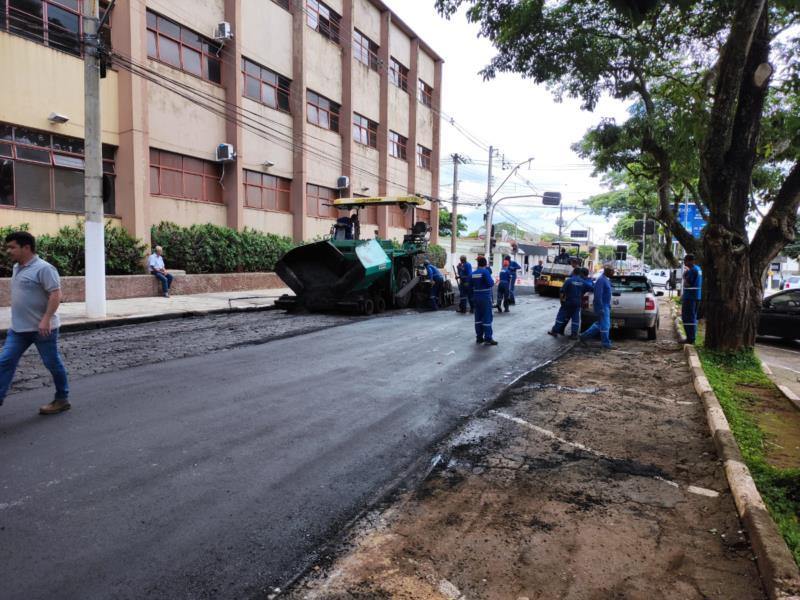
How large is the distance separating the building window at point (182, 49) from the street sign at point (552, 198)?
1952 centimetres

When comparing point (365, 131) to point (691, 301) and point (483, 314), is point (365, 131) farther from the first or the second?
point (691, 301)

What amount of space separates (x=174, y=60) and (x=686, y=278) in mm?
18491

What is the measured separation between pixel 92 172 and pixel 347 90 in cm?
1930

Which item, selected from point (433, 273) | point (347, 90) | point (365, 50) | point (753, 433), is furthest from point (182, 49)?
point (753, 433)

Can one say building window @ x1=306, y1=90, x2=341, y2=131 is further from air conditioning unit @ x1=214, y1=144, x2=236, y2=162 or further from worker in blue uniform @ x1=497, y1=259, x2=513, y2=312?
worker in blue uniform @ x1=497, y1=259, x2=513, y2=312

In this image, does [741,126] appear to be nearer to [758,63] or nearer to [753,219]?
[758,63]

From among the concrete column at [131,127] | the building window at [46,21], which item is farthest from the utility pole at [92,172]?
the concrete column at [131,127]

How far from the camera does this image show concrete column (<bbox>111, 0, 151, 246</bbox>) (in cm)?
1778

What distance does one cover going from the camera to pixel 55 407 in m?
5.51

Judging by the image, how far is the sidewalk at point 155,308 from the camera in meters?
11.6

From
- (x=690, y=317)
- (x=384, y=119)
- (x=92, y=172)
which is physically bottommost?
(x=690, y=317)

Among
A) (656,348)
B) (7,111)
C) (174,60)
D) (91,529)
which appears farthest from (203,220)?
(91,529)

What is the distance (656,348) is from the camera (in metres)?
11.4

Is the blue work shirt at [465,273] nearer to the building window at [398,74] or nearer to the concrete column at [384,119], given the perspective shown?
the concrete column at [384,119]
